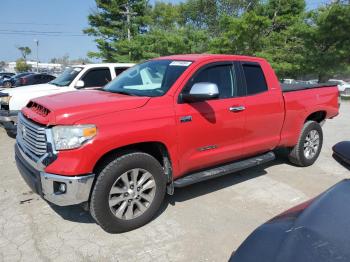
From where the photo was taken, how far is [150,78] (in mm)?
4406

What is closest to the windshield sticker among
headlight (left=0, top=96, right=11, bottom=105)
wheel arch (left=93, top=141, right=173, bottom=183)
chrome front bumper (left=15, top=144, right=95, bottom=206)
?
wheel arch (left=93, top=141, right=173, bottom=183)

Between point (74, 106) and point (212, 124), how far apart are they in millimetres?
1663

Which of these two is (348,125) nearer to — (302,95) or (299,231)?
(302,95)

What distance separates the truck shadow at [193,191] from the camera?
13.2 feet

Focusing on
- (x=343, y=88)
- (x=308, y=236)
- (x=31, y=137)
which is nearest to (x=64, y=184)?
(x=31, y=137)

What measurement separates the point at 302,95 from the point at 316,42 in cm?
1857

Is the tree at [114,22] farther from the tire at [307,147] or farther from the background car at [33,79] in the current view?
the tire at [307,147]

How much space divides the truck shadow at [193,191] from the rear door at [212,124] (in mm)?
595

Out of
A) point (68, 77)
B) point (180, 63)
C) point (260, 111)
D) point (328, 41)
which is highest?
point (328, 41)

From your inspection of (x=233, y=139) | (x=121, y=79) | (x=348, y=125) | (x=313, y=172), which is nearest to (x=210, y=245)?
(x=233, y=139)

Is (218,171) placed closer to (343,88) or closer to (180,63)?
(180,63)

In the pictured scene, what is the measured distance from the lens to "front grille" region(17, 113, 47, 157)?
3.38 meters

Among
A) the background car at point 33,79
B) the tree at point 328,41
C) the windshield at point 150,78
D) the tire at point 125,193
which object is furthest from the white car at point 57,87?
the tree at point 328,41

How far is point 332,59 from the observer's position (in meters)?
21.0
